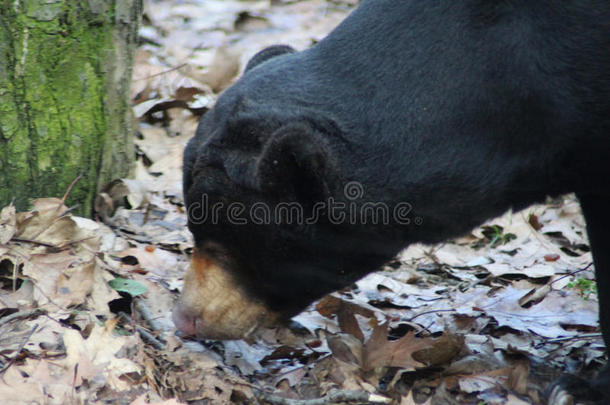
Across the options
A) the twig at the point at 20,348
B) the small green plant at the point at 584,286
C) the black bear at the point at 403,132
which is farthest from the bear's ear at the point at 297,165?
the small green plant at the point at 584,286

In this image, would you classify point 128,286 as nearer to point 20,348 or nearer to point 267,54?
point 20,348

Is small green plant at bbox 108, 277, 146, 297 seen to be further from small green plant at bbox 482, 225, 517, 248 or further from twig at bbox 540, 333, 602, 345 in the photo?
small green plant at bbox 482, 225, 517, 248

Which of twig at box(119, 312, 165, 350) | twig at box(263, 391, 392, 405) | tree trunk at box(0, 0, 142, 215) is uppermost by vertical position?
tree trunk at box(0, 0, 142, 215)

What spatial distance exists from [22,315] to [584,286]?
10.7 ft

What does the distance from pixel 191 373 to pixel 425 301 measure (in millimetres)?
1744

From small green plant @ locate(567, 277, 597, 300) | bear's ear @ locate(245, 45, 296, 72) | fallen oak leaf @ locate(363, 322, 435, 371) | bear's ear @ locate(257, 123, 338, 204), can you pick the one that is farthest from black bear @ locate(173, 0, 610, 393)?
small green plant @ locate(567, 277, 597, 300)

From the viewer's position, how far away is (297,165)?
314cm

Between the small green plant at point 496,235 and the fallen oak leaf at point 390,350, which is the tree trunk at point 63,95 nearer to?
the fallen oak leaf at point 390,350

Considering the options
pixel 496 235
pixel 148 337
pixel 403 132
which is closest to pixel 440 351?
pixel 403 132

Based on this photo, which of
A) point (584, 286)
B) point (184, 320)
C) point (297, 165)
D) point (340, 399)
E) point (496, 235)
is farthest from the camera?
point (496, 235)

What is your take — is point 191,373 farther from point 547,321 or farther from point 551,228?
point 551,228

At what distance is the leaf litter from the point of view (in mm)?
3365

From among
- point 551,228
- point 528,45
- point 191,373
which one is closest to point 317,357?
point 191,373

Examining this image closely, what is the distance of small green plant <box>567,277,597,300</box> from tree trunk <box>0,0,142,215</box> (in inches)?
116
